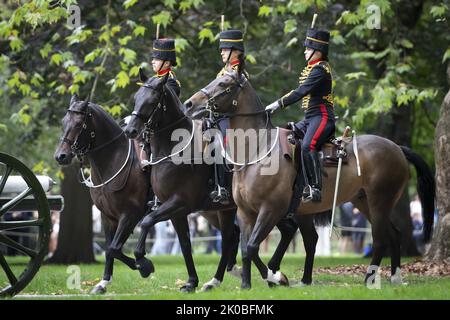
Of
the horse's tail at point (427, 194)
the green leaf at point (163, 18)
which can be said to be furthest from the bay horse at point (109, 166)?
the green leaf at point (163, 18)

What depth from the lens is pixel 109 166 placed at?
41.1 feet

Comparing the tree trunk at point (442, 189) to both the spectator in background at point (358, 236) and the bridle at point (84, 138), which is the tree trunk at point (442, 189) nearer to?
the bridle at point (84, 138)

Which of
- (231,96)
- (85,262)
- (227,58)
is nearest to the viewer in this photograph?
(231,96)

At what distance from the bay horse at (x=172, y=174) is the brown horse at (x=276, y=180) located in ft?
1.90

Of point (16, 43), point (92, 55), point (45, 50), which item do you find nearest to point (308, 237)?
point (92, 55)

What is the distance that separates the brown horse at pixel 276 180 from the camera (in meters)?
11.2

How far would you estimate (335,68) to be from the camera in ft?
63.2

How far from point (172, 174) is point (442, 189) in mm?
5244

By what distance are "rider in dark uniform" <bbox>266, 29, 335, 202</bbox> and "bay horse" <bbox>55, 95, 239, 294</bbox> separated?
1.55 metres

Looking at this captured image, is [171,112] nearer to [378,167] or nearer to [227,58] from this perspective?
[227,58]

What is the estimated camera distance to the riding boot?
1147 centimetres
